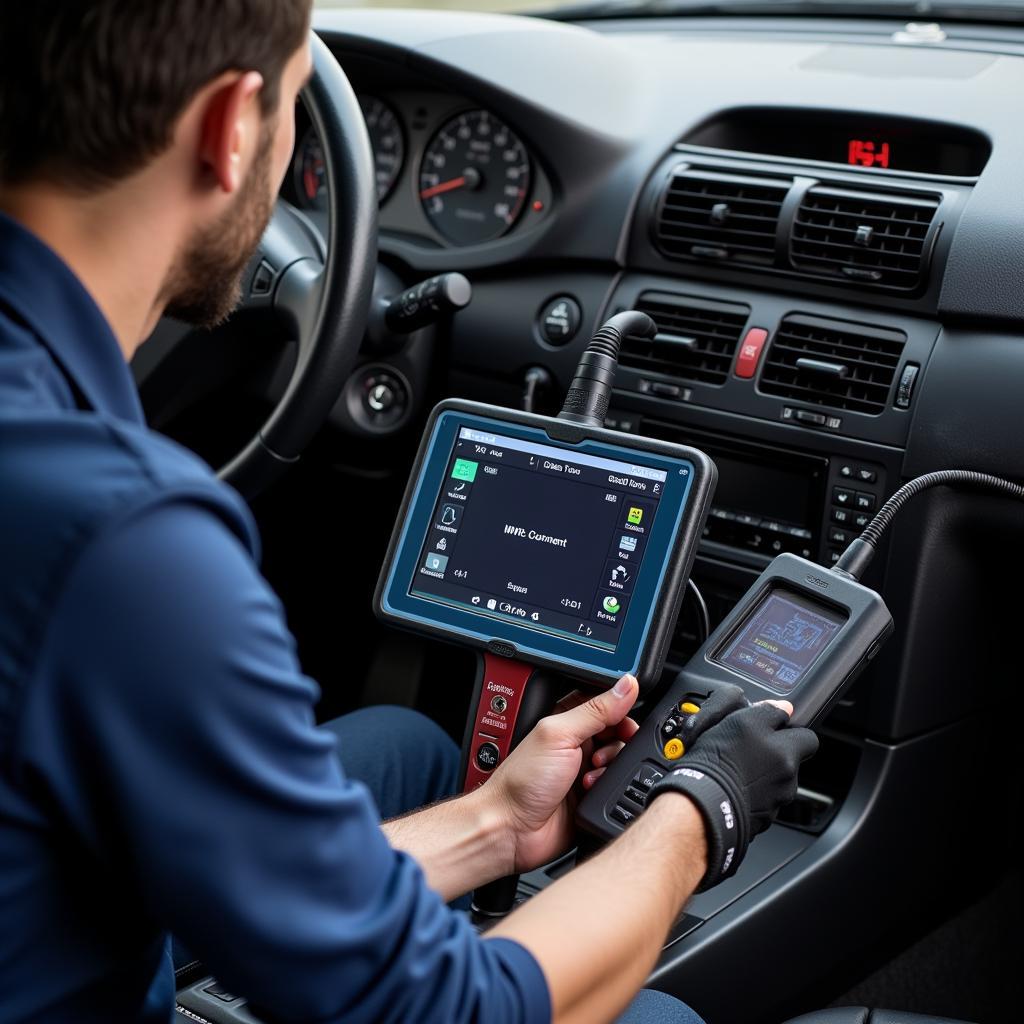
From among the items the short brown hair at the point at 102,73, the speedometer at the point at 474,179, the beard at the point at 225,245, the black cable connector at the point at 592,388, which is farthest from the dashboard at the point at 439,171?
the short brown hair at the point at 102,73

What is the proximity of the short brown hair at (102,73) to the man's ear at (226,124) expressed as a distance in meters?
0.01

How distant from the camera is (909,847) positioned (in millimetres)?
1843

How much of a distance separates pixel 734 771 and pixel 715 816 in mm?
57

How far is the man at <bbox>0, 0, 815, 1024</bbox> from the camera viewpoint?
2.41 ft

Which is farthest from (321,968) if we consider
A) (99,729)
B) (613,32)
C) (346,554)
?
(613,32)

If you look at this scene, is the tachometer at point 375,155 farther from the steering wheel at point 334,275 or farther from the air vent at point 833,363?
the air vent at point 833,363

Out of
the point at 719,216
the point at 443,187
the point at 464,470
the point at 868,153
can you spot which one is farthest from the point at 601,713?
the point at 443,187

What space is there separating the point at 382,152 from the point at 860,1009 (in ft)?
4.92

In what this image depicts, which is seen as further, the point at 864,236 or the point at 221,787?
the point at 864,236

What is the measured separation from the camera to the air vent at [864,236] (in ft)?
5.54

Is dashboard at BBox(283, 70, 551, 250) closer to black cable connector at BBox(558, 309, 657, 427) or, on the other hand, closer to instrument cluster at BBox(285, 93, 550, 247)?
instrument cluster at BBox(285, 93, 550, 247)

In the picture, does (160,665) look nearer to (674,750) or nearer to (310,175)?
(674,750)

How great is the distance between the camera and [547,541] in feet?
4.70

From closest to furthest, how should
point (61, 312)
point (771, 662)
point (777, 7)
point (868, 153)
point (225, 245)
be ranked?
point (61, 312) → point (225, 245) → point (771, 662) → point (868, 153) → point (777, 7)
